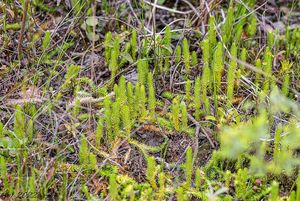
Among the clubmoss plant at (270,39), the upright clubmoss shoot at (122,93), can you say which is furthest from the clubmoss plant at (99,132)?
the clubmoss plant at (270,39)

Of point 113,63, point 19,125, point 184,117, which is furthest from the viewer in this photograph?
point 113,63

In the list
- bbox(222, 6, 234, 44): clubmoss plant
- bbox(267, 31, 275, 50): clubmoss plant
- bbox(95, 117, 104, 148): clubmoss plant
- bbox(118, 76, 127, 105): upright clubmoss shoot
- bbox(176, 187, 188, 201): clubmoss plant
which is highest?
bbox(222, 6, 234, 44): clubmoss plant

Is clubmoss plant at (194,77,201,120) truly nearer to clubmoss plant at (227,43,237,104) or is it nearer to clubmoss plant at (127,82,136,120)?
clubmoss plant at (227,43,237,104)

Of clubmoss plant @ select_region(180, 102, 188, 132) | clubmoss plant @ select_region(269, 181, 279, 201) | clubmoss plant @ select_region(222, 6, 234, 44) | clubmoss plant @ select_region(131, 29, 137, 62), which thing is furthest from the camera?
clubmoss plant @ select_region(222, 6, 234, 44)

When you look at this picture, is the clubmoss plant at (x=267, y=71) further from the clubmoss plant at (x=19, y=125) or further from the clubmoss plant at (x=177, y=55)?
the clubmoss plant at (x=19, y=125)

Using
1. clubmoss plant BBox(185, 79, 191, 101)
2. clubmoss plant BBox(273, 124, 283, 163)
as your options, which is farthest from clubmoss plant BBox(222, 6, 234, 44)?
clubmoss plant BBox(273, 124, 283, 163)

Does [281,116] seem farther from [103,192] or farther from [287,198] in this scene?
[103,192]

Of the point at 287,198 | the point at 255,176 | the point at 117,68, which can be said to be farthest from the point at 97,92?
the point at 287,198

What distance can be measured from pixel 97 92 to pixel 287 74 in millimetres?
1095

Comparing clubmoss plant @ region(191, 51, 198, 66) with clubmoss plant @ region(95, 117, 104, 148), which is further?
clubmoss plant @ region(191, 51, 198, 66)

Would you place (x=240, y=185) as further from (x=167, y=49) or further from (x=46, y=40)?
(x=46, y=40)

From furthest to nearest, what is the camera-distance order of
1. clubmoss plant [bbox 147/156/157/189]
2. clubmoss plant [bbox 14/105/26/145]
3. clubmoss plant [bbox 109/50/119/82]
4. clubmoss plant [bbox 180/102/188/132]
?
1. clubmoss plant [bbox 109/50/119/82]
2. clubmoss plant [bbox 180/102/188/132]
3. clubmoss plant [bbox 14/105/26/145]
4. clubmoss plant [bbox 147/156/157/189]

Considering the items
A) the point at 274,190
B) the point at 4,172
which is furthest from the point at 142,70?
the point at 274,190

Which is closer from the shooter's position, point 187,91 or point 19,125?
point 19,125
